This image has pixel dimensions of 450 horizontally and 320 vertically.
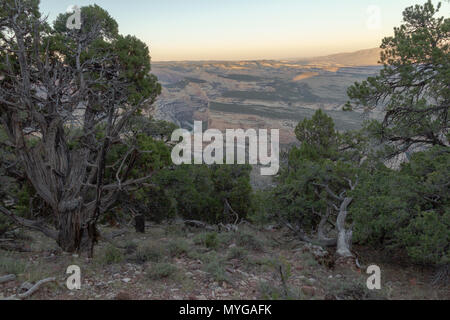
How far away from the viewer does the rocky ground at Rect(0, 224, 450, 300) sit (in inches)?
169

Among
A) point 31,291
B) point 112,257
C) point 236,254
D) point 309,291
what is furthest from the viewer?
point 236,254

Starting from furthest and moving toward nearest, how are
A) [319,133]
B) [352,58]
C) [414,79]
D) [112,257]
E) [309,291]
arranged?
[352,58], [319,133], [414,79], [112,257], [309,291]

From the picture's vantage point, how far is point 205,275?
496 centimetres

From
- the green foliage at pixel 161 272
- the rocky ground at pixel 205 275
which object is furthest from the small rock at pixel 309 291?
the green foliage at pixel 161 272

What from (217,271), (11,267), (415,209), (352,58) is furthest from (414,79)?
(352,58)

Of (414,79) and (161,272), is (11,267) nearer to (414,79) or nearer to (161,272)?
(161,272)

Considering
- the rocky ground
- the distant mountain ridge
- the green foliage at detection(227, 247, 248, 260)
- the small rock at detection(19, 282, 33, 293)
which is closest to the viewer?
the small rock at detection(19, 282, 33, 293)

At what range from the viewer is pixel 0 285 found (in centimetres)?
421

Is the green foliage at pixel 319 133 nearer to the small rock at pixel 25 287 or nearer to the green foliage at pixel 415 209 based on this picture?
the green foliage at pixel 415 209

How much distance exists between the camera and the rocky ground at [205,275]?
14.1ft

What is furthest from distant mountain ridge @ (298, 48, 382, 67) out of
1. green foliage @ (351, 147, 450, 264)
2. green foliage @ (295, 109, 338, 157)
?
green foliage @ (351, 147, 450, 264)

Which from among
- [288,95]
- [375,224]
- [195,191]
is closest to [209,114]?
[288,95]

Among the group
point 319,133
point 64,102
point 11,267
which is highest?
point 64,102

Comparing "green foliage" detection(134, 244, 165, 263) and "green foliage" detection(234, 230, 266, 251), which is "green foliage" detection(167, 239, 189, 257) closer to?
"green foliage" detection(134, 244, 165, 263)
